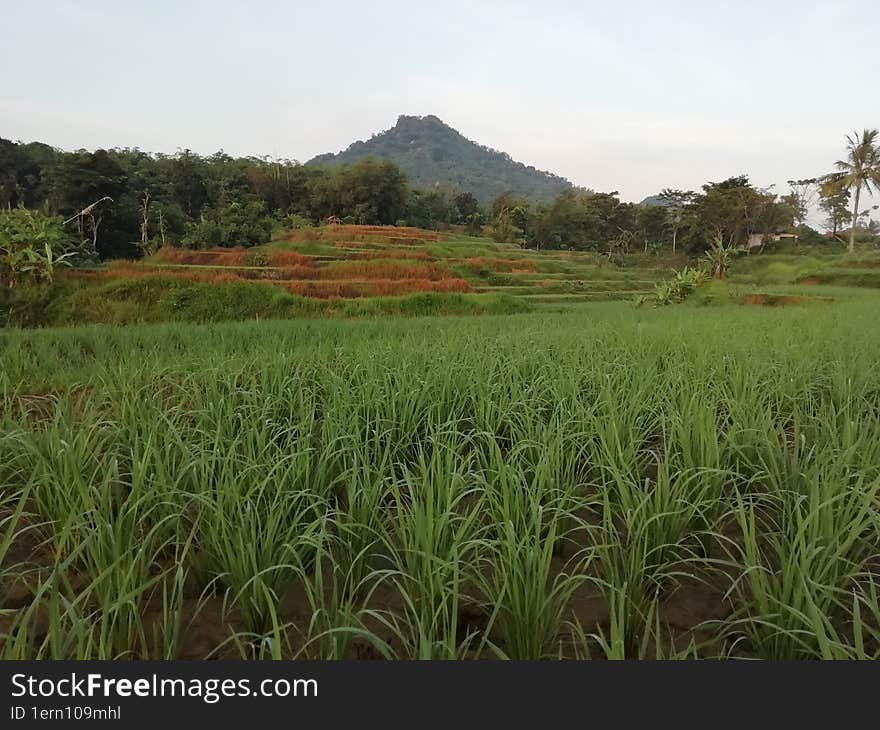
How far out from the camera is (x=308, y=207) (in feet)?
42.3

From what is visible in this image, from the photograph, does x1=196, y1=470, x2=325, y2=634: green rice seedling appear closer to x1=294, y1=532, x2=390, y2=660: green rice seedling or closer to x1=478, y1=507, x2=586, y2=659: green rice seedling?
x1=294, y1=532, x2=390, y2=660: green rice seedling

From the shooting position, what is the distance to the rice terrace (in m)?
1.15

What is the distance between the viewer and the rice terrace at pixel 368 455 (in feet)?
3.78

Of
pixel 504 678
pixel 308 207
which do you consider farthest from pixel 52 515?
pixel 308 207

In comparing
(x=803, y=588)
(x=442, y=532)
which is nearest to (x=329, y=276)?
(x=442, y=532)

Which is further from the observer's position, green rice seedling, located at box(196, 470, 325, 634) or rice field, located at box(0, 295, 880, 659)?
green rice seedling, located at box(196, 470, 325, 634)

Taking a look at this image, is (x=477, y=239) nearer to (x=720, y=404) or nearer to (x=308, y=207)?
(x=308, y=207)

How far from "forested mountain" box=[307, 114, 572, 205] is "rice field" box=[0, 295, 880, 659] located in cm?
3012

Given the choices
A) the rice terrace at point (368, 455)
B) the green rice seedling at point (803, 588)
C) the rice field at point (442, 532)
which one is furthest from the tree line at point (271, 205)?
the green rice seedling at point (803, 588)

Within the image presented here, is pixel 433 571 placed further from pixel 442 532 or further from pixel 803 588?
pixel 803 588

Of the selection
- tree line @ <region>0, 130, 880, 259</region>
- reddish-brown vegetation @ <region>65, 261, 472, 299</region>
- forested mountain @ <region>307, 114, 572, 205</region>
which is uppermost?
forested mountain @ <region>307, 114, 572, 205</region>

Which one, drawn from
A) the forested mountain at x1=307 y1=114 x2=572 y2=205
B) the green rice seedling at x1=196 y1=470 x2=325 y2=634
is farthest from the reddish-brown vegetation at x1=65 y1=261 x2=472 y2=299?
the forested mountain at x1=307 y1=114 x2=572 y2=205

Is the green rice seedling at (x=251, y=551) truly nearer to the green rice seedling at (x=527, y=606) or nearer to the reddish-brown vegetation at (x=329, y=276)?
the green rice seedling at (x=527, y=606)

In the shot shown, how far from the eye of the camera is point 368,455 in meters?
1.85
